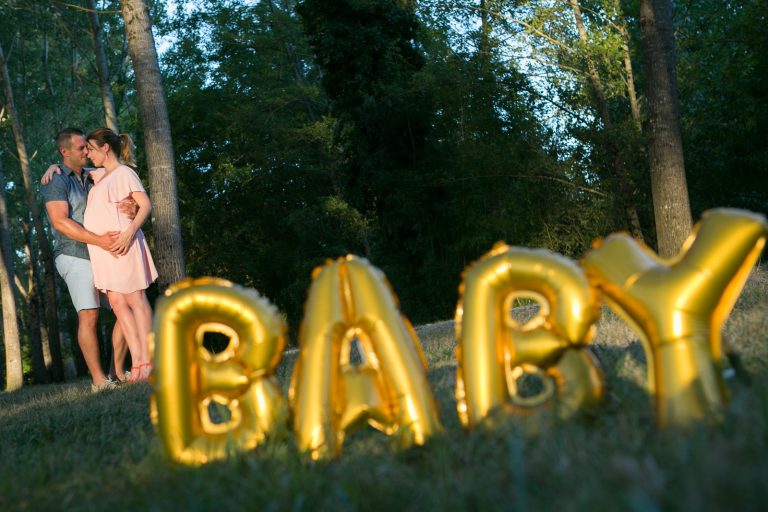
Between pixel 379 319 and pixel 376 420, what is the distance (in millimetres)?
314

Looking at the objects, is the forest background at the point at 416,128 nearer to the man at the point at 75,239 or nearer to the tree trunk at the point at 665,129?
the tree trunk at the point at 665,129

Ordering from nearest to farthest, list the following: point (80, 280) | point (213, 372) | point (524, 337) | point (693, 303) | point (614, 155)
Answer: point (693, 303)
point (524, 337)
point (213, 372)
point (80, 280)
point (614, 155)

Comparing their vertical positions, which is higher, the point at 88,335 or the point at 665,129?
the point at 665,129

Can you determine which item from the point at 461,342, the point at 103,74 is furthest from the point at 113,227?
the point at 103,74

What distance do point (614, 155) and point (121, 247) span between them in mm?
9545

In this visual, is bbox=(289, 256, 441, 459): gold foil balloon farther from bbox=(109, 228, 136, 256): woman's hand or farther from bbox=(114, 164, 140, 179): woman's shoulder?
bbox=(114, 164, 140, 179): woman's shoulder

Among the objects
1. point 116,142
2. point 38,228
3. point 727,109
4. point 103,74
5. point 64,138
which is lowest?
point 116,142

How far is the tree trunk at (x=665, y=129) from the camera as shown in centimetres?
745

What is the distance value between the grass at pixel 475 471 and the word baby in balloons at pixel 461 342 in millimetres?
93

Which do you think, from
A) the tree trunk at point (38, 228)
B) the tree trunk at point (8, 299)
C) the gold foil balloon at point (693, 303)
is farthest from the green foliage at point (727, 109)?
the tree trunk at point (38, 228)

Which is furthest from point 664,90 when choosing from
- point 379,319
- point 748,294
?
point 379,319

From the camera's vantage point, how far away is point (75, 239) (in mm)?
5410

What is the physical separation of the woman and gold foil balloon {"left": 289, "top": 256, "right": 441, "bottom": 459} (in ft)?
11.1

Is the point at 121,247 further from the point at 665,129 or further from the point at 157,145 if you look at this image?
the point at 665,129
